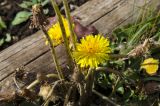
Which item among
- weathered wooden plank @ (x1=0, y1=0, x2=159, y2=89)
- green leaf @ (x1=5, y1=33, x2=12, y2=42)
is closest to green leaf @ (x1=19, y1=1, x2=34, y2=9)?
green leaf @ (x1=5, y1=33, x2=12, y2=42)

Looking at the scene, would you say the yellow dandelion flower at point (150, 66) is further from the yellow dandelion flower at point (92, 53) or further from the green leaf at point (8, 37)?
the green leaf at point (8, 37)

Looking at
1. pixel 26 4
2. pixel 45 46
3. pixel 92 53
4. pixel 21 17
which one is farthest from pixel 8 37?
pixel 92 53

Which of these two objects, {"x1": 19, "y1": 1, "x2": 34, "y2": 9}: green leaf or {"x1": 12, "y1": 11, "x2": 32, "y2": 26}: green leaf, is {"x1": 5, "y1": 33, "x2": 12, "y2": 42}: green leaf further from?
{"x1": 19, "y1": 1, "x2": 34, "y2": 9}: green leaf

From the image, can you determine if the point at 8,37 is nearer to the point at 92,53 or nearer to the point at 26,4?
the point at 26,4

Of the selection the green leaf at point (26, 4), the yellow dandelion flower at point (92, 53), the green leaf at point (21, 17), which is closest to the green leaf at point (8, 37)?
the green leaf at point (21, 17)

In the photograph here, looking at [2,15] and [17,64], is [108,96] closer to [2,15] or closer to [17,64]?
[17,64]

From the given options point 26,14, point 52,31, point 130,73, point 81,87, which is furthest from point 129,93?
point 26,14
